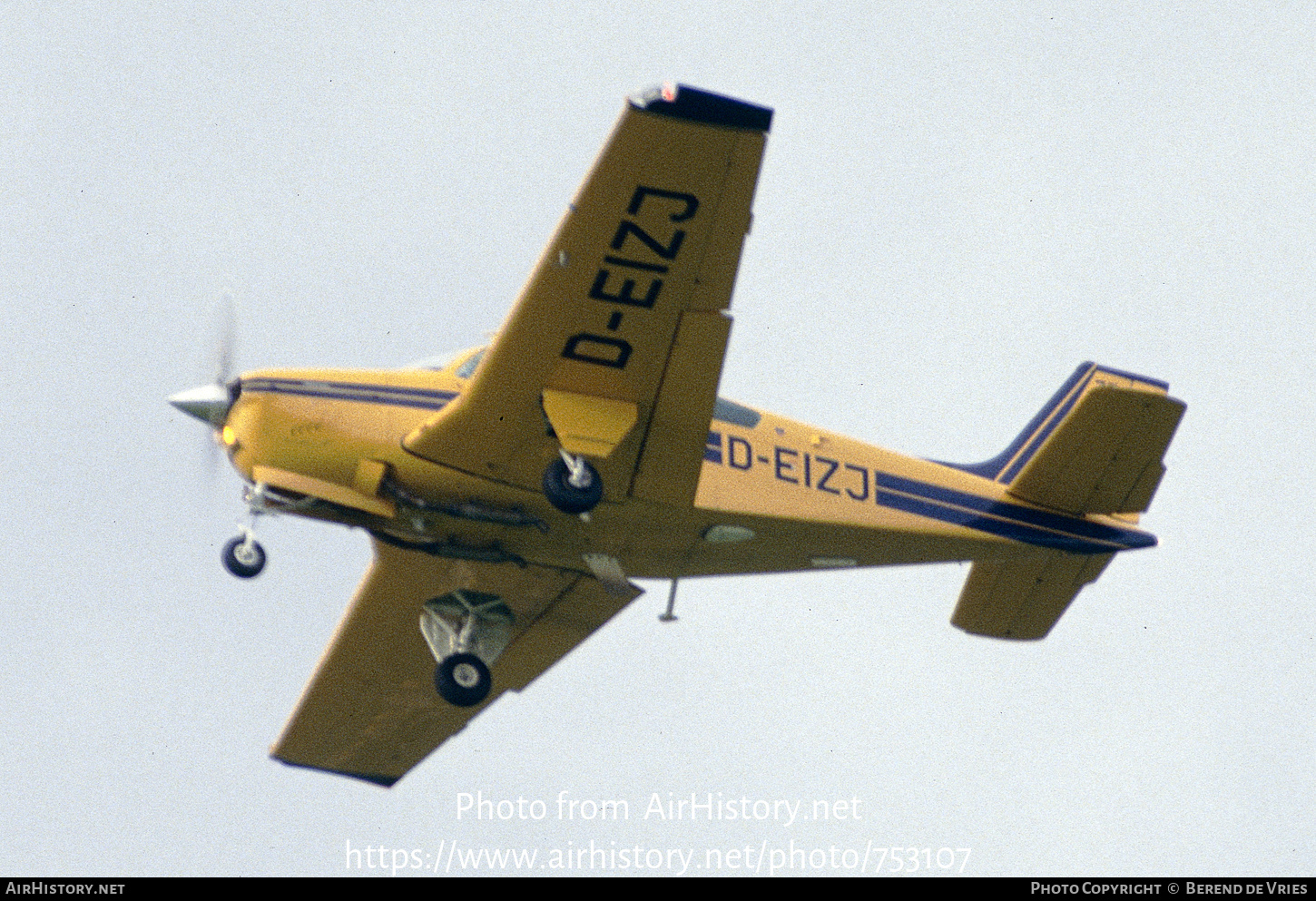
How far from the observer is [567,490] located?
15.9m

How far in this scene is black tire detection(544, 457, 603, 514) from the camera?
15.9 m

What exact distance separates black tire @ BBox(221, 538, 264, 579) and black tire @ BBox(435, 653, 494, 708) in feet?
9.10

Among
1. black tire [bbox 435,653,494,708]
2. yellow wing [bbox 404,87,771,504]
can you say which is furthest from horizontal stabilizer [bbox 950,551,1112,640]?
black tire [bbox 435,653,494,708]

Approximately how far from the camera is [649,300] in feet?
49.6

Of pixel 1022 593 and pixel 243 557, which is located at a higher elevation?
pixel 1022 593

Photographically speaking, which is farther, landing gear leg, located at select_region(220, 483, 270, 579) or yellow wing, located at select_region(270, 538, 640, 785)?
yellow wing, located at select_region(270, 538, 640, 785)

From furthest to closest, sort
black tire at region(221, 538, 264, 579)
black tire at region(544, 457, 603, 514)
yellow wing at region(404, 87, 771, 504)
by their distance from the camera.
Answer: black tire at region(221, 538, 264, 579) < black tire at region(544, 457, 603, 514) < yellow wing at region(404, 87, 771, 504)

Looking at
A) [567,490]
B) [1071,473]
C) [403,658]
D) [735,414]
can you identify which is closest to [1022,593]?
[1071,473]

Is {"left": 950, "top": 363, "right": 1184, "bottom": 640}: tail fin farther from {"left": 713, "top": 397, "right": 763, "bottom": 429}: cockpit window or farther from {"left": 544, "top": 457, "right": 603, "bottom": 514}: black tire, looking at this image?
{"left": 544, "top": 457, "right": 603, "bottom": 514}: black tire

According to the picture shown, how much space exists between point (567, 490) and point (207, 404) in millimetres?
3328

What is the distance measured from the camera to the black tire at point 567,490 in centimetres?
1588

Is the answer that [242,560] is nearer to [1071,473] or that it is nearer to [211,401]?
[211,401]

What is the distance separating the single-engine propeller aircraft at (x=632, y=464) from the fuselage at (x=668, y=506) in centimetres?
2

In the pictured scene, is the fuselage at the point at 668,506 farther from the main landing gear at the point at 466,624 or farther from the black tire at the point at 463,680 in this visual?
the main landing gear at the point at 466,624
